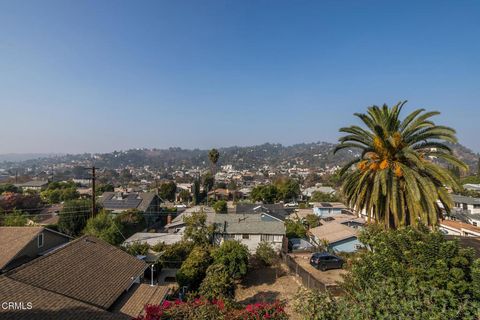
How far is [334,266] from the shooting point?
2333cm

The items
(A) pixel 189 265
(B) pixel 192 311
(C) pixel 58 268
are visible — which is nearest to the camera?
(B) pixel 192 311

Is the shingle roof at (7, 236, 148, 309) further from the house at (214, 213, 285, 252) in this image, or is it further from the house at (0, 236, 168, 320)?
the house at (214, 213, 285, 252)

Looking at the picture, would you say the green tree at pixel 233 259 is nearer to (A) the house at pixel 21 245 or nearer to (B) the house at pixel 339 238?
(B) the house at pixel 339 238

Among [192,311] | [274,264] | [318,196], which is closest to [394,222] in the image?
[192,311]

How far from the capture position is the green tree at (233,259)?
836 inches

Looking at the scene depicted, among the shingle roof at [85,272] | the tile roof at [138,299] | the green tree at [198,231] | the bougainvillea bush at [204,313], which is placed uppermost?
the bougainvillea bush at [204,313]

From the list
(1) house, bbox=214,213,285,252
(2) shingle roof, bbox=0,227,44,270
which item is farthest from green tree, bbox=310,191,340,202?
(2) shingle roof, bbox=0,227,44,270

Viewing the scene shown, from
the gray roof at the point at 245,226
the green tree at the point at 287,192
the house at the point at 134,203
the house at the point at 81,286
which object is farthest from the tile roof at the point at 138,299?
the green tree at the point at 287,192

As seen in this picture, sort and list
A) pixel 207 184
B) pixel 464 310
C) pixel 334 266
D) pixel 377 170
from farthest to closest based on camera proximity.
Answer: pixel 207 184 < pixel 334 266 < pixel 377 170 < pixel 464 310

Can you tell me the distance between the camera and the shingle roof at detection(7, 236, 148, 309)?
39.1ft

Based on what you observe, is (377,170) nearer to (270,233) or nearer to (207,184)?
(270,233)

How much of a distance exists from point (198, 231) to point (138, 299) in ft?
51.0

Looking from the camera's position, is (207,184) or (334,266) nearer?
(334,266)

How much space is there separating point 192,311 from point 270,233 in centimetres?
2412
